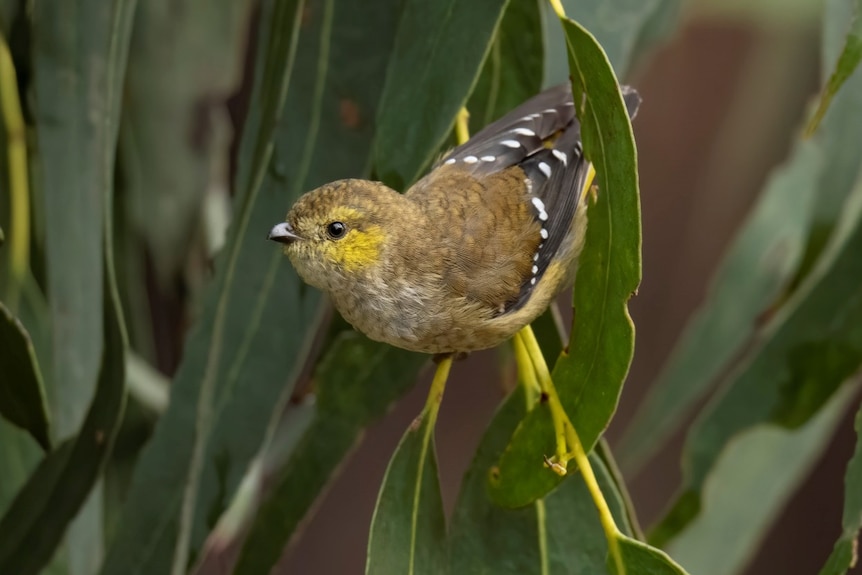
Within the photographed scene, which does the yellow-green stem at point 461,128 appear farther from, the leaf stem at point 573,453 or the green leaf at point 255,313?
the leaf stem at point 573,453

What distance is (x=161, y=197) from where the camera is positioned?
4.81ft

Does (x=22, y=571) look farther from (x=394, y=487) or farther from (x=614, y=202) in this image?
(x=614, y=202)

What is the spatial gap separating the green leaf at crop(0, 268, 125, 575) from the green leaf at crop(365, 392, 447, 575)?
29 centimetres

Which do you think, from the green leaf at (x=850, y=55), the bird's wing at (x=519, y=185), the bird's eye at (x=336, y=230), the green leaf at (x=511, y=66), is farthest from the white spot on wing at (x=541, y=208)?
the green leaf at (x=850, y=55)

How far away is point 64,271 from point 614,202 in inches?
24.5

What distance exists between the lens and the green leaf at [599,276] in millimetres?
737

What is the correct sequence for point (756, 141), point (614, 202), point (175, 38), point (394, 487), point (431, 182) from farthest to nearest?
1. point (756, 141)
2. point (175, 38)
3. point (431, 182)
4. point (394, 487)
5. point (614, 202)

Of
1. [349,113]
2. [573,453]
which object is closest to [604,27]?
[349,113]

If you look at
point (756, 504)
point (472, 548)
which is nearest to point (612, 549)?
point (472, 548)

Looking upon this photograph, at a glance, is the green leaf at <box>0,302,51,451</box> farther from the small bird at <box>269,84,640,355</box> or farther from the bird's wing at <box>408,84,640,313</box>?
the bird's wing at <box>408,84,640,313</box>

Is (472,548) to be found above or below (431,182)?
below

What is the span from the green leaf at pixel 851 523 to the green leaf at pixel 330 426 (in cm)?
46

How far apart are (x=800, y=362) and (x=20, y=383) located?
3.02 ft

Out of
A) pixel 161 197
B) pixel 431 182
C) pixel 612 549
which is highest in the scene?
pixel 431 182
